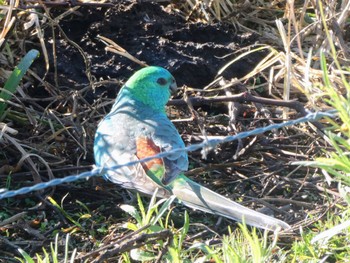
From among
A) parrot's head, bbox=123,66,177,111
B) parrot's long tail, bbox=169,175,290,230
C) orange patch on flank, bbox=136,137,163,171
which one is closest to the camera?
parrot's long tail, bbox=169,175,290,230

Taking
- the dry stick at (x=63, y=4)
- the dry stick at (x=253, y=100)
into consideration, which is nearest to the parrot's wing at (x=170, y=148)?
the dry stick at (x=253, y=100)

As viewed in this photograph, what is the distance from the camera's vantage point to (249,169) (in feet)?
15.4

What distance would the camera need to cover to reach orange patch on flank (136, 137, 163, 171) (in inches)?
165

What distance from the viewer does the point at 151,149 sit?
4.30 m

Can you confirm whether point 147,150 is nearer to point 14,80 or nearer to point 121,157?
point 121,157

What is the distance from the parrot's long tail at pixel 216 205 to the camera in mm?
3664

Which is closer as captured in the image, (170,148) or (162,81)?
(170,148)

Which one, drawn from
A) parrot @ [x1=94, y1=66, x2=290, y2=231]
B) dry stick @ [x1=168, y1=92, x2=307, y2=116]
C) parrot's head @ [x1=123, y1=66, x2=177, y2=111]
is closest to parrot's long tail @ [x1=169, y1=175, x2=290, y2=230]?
parrot @ [x1=94, y1=66, x2=290, y2=231]

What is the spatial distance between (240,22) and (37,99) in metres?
1.66

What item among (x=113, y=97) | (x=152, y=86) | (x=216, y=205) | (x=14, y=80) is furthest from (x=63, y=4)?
(x=216, y=205)

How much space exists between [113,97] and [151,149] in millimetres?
1077

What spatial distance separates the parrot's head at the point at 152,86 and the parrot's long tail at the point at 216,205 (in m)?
0.78

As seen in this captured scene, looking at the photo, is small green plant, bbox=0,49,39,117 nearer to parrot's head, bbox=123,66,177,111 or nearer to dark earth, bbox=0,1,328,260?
dark earth, bbox=0,1,328,260

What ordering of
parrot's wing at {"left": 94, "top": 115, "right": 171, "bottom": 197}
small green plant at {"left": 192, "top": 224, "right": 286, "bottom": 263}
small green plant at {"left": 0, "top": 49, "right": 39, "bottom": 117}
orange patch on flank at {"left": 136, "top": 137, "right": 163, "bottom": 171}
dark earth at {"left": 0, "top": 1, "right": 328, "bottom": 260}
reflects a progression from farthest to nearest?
small green plant at {"left": 0, "top": 49, "right": 39, "bottom": 117}
dark earth at {"left": 0, "top": 1, "right": 328, "bottom": 260}
orange patch on flank at {"left": 136, "top": 137, "right": 163, "bottom": 171}
parrot's wing at {"left": 94, "top": 115, "right": 171, "bottom": 197}
small green plant at {"left": 192, "top": 224, "right": 286, "bottom": 263}
